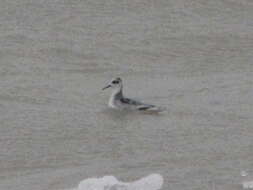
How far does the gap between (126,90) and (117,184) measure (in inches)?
273

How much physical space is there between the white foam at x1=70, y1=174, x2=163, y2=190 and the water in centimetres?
24

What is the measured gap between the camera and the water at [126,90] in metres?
11.8

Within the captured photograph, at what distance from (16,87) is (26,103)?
0.82 m

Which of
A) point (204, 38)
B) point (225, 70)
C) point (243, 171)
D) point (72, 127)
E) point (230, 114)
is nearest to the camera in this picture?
point (243, 171)

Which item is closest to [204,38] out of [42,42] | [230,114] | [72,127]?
[42,42]

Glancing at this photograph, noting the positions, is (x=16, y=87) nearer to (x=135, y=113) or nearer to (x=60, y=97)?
(x=60, y=97)

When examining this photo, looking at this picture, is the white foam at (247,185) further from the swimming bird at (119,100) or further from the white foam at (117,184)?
the swimming bird at (119,100)

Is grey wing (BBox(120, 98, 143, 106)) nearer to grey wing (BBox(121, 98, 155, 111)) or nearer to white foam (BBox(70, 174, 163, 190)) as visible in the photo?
grey wing (BBox(121, 98, 155, 111))

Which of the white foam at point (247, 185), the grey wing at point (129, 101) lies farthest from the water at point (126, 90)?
the grey wing at point (129, 101)

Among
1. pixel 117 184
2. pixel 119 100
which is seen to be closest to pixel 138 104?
pixel 119 100

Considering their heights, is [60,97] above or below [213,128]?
above

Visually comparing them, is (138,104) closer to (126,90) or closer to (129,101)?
(129,101)

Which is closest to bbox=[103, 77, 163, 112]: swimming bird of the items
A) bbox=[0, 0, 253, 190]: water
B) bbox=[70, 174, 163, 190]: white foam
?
bbox=[0, 0, 253, 190]: water

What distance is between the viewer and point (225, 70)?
17.6 m
